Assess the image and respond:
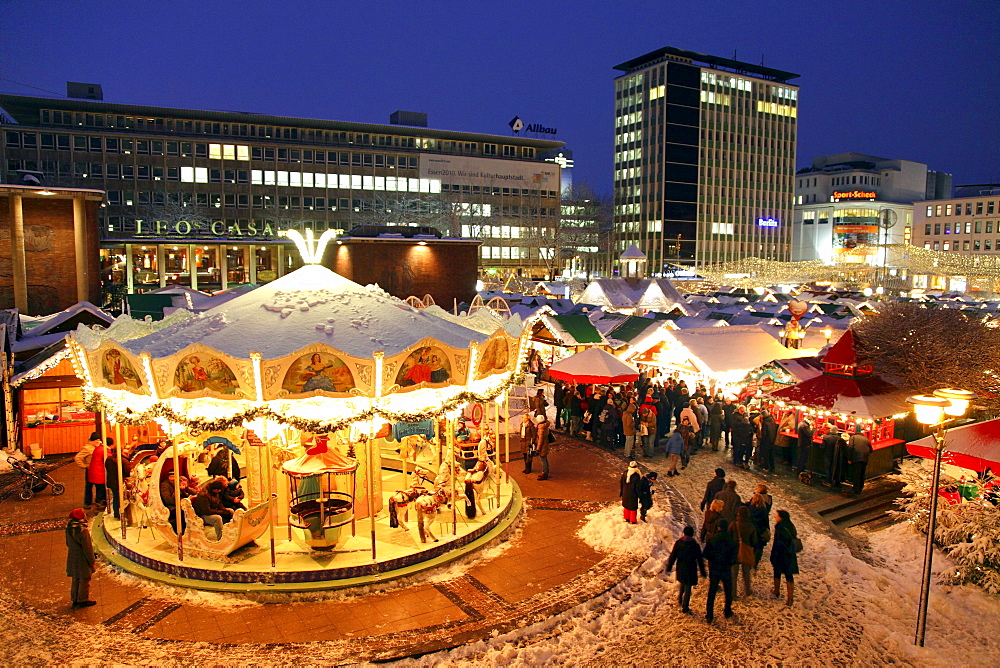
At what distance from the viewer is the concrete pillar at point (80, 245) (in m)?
28.2

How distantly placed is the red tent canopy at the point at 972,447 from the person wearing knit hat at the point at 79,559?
1172 centimetres

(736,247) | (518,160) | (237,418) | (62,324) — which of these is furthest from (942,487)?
(736,247)

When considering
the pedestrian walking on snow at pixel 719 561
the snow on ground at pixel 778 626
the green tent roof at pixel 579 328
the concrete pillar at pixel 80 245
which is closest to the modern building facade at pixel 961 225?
A: the green tent roof at pixel 579 328

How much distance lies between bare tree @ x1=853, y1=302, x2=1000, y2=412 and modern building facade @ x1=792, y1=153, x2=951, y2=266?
99855 millimetres

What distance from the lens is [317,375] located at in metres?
9.48

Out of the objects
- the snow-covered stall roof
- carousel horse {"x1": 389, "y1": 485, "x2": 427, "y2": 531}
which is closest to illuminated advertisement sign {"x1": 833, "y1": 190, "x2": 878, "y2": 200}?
the snow-covered stall roof

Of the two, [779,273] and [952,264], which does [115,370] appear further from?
[779,273]

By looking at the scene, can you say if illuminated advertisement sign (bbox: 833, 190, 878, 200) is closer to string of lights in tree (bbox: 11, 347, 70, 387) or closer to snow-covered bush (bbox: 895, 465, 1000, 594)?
snow-covered bush (bbox: 895, 465, 1000, 594)

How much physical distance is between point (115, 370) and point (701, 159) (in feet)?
340

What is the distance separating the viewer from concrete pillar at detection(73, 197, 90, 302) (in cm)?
2820

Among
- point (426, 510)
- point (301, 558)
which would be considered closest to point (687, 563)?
point (426, 510)

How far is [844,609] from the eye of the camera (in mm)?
9156

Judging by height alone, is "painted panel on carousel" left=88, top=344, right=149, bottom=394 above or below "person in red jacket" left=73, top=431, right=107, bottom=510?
above

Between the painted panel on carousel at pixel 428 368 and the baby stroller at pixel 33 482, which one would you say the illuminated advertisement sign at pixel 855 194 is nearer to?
the painted panel on carousel at pixel 428 368
